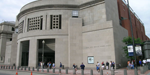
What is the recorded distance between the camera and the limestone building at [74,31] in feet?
83.7

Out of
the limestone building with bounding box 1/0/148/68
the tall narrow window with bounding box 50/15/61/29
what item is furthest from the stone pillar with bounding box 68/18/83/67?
the tall narrow window with bounding box 50/15/61/29

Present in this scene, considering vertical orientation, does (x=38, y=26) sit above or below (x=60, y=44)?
above

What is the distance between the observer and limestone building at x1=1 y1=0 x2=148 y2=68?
25.5 m

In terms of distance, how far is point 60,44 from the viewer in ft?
97.8

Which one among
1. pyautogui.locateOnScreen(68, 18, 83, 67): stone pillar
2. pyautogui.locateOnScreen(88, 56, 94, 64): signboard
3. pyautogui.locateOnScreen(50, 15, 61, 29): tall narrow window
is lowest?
pyautogui.locateOnScreen(88, 56, 94, 64): signboard

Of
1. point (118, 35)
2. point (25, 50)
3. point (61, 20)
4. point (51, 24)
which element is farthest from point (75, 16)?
point (25, 50)

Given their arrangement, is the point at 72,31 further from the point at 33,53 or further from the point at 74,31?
the point at 33,53

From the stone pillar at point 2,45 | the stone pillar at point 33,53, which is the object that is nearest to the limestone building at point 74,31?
the stone pillar at point 33,53

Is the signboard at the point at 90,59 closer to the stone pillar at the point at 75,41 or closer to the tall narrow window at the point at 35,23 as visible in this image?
the stone pillar at the point at 75,41

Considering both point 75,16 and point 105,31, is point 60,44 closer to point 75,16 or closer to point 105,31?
point 75,16

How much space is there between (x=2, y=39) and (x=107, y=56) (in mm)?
52874

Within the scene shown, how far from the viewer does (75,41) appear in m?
28.7

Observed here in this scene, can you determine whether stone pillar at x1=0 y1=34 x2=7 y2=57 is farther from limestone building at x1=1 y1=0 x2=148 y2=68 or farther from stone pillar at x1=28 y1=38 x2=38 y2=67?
stone pillar at x1=28 y1=38 x2=38 y2=67

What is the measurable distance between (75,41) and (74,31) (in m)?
2.33
